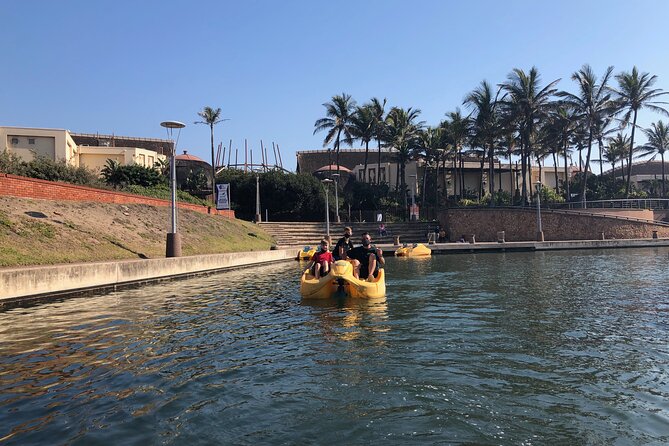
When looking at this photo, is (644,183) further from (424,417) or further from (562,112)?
(424,417)

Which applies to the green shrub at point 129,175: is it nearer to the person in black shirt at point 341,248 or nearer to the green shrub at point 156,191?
the green shrub at point 156,191

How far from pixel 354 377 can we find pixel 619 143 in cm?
7703

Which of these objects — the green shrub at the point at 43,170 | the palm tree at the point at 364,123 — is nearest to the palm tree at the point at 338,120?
the palm tree at the point at 364,123

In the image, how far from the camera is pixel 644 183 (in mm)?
71062

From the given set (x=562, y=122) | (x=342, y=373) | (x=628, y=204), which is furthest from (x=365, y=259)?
(x=562, y=122)

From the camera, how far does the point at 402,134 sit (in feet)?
194

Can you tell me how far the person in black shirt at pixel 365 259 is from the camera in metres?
12.6

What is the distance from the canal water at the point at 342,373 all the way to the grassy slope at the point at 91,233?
5.95m

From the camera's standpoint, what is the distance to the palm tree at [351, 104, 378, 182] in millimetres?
59625

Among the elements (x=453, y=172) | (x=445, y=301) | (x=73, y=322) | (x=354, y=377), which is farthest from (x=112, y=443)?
(x=453, y=172)

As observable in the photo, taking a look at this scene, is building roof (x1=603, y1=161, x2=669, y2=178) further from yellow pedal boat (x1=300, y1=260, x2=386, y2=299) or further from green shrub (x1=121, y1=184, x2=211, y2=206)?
yellow pedal boat (x1=300, y1=260, x2=386, y2=299)

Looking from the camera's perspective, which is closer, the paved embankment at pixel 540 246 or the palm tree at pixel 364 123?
the paved embankment at pixel 540 246

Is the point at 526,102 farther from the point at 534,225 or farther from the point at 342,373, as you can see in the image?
the point at 342,373

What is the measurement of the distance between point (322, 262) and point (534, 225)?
38.2 metres
